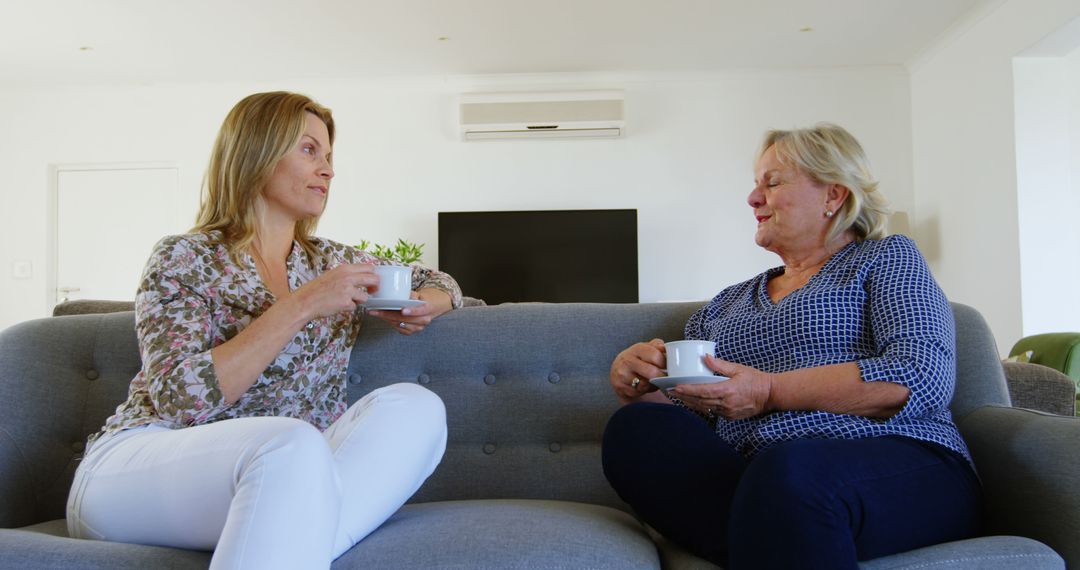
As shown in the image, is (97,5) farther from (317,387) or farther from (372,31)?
(317,387)

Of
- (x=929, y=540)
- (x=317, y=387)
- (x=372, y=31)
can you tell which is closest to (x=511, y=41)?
(x=372, y=31)

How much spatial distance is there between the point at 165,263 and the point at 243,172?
0.27 metres

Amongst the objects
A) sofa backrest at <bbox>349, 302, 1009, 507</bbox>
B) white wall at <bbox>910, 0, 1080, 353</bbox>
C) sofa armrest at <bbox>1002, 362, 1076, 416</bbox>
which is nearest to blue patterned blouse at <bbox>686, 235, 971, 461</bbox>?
sofa backrest at <bbox>349, 302, 1009, 507</bbox>

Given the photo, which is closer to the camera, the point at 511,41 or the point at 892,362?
the point at 892,362

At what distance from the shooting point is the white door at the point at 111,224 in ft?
21.6

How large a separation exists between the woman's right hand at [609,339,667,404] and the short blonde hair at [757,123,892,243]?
0.44 metres

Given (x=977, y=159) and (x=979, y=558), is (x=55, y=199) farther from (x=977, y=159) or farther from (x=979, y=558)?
(x=979, y=558)

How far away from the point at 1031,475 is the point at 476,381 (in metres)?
1.04

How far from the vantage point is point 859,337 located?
150 cm

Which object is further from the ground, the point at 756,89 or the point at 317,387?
the point at 756,89

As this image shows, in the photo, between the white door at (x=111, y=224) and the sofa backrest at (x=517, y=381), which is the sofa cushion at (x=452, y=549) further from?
the white door at (x=111, y=224)

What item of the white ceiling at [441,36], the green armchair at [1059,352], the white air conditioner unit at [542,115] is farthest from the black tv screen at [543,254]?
the green armchair at [1059,352]

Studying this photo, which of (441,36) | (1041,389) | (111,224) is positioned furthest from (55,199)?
(1041,389)

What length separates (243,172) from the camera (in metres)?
1.66
